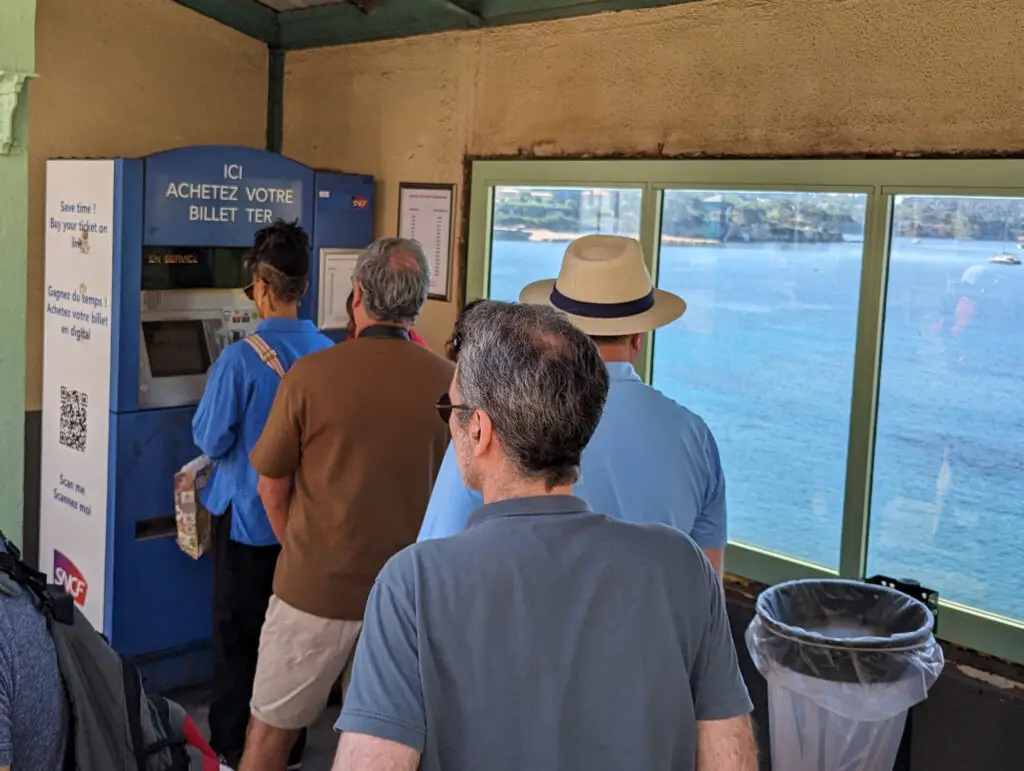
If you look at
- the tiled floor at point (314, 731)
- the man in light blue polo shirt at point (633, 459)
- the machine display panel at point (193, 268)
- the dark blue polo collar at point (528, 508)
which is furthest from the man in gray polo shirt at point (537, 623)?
the machine display panel at point (193, 268)

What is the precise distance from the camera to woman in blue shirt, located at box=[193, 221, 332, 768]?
320 cm

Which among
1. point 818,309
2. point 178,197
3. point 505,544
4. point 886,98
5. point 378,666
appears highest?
point 886,98

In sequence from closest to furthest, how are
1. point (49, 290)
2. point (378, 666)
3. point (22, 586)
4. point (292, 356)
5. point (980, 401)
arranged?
point (378, 666) < point (22, 586) < point (980, 401) < point (292, 356) < point (49, 290)

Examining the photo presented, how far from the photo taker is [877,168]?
305 cm

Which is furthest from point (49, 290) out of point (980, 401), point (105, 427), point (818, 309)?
point (980, 401)

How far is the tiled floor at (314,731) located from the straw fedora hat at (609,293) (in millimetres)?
1856

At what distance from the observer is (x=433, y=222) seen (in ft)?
14.4

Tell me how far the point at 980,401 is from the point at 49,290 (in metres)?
3.24

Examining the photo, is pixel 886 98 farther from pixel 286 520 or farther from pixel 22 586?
pixel 22 586

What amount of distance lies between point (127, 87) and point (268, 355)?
75.9 inches

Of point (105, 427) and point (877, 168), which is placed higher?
point (877, 168)

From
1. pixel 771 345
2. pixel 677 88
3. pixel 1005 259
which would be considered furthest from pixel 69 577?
pixel 1005 259

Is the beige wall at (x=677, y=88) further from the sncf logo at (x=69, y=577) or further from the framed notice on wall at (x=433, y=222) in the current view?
the sncf logo at (x=69, y=577)

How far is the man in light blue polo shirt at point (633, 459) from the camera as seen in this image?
1.87 m
